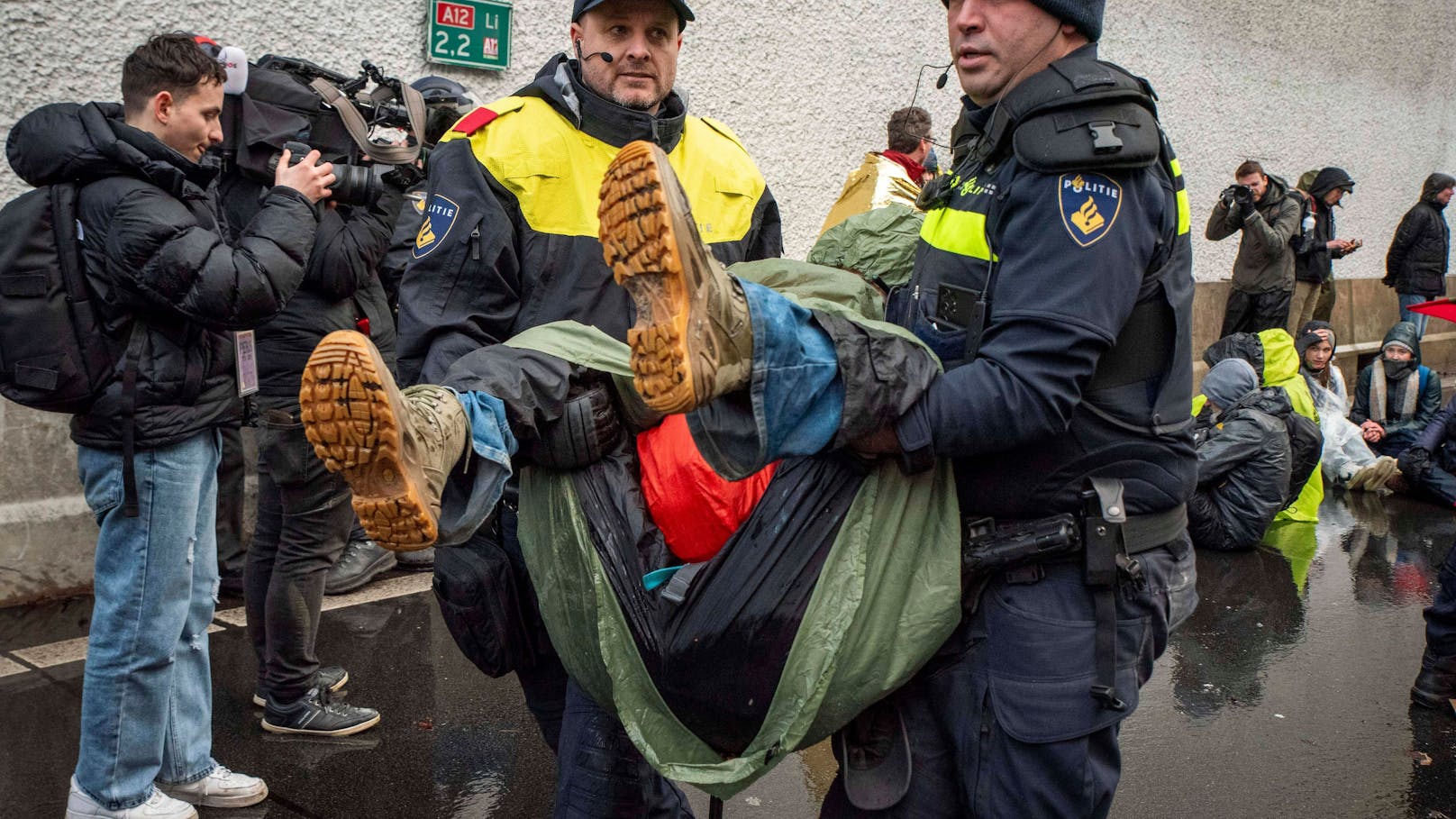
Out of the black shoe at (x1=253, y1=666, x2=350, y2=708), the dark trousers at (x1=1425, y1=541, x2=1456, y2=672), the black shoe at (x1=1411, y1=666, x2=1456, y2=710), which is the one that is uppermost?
the dark trousers at (x1=1425, y1=541, x2=1456, y2=672)

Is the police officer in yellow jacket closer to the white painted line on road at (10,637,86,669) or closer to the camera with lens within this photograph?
the white painted line on road at (10,637,86,669)

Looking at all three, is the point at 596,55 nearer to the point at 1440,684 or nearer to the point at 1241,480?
the point at 1440,684

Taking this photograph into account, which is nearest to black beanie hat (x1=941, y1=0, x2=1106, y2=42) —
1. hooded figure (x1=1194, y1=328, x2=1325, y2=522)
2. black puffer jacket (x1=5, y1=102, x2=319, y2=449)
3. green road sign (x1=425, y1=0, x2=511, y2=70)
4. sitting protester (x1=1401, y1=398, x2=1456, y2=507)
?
black puffer jacket (x1=5, y1=102, x2=319, y2=449)

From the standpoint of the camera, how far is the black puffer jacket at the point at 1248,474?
253 inches

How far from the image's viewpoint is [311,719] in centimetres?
383

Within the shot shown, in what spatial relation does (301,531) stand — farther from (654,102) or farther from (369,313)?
(654,102)

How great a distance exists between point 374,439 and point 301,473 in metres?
2.46

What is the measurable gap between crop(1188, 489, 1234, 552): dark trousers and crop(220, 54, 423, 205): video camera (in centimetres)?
435

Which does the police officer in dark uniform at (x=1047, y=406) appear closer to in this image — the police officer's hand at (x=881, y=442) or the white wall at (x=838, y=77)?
the police officer's hand at (x=881, y=442)

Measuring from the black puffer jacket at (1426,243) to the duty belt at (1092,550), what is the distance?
38.3 feet

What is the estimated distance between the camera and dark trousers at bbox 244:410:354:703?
3787mm

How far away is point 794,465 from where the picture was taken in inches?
78.0

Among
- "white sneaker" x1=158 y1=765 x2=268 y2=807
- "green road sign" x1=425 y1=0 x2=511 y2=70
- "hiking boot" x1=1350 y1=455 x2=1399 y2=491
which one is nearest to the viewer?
"white sneaker" x1=158 y1=765 x2=268 y2=807

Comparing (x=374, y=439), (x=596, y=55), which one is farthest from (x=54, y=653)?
(x=374, y=439)
